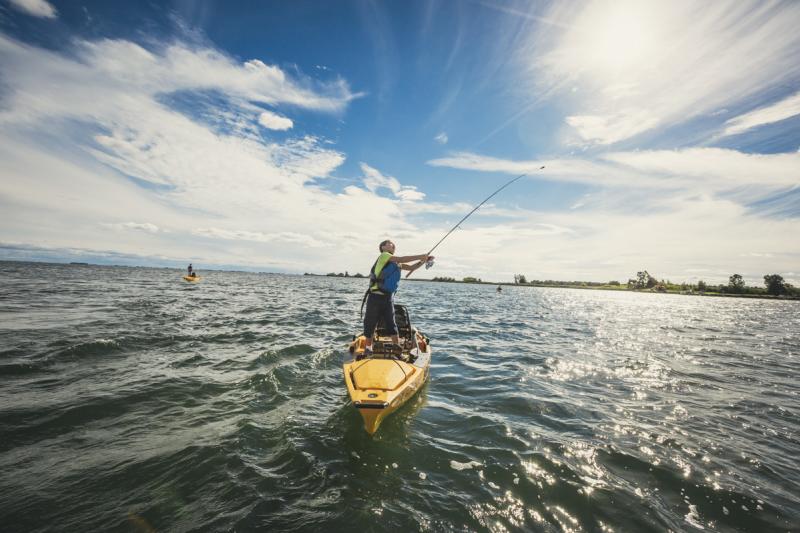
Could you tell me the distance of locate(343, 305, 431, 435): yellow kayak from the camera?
5.97m

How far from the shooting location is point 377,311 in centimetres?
868

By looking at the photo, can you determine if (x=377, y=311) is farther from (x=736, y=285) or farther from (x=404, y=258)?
(x=736, y=285)

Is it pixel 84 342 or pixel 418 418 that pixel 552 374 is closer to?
pixel 418 418

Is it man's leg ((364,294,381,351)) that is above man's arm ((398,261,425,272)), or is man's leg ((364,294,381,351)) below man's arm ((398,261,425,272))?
below

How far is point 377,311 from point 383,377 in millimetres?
2164

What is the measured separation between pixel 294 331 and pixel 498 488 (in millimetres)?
13424

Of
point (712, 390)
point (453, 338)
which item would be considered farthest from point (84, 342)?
point (712, 390)

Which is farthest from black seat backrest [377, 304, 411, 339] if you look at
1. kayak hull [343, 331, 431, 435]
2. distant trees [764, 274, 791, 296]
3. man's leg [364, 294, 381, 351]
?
distant trees [764, 274, 791, 296]

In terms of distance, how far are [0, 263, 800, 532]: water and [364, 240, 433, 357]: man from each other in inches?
83.7

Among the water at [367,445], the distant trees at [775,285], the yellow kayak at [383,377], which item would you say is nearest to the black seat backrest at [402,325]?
the yellow kayak at [383,377]

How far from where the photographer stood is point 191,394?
313 inches

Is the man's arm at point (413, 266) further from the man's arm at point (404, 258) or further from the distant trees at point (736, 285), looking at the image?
the distant trees at point (736, 285)

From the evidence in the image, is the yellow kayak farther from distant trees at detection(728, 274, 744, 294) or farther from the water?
distant trees at detection(728, 274, 744, 294)

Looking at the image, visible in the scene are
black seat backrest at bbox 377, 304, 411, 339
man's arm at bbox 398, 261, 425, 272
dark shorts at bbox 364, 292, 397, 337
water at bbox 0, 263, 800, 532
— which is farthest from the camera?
black seat backrest at bbox 377, 304, 411, 339
